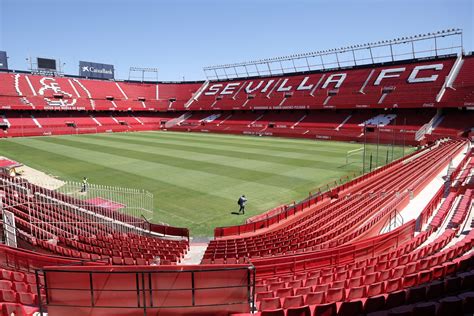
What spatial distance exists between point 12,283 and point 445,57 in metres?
59.8

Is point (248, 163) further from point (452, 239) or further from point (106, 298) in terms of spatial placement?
point (106, 298)

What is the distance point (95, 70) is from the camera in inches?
3209

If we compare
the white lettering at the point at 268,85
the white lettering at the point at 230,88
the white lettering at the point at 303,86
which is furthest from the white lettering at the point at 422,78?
the white lettering at the point at 230,88

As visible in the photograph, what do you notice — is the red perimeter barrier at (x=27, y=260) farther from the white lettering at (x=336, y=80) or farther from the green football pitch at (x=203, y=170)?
the white lettering at (x=336, y=80)

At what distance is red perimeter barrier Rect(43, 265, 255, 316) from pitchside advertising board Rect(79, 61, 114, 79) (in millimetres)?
83972

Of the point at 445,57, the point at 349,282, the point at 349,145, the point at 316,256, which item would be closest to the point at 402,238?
the point at 316,256

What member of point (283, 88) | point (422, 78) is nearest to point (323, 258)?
point (422, 78)

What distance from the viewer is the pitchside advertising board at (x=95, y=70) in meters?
79.8

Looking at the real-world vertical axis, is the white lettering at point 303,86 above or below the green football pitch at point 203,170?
above

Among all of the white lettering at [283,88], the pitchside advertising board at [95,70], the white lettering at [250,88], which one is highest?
the pitchside advertising board at [95,70]

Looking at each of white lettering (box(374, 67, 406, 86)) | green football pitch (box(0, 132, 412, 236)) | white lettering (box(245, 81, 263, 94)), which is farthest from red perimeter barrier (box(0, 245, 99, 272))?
white lettering (box(245, 81, 263, 94))

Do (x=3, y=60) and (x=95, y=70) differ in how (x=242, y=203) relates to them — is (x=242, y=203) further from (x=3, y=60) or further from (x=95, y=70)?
(x=95, y=70)

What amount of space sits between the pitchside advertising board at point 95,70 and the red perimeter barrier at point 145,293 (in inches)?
3306

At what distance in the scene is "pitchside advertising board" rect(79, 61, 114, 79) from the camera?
79812 millimetres
